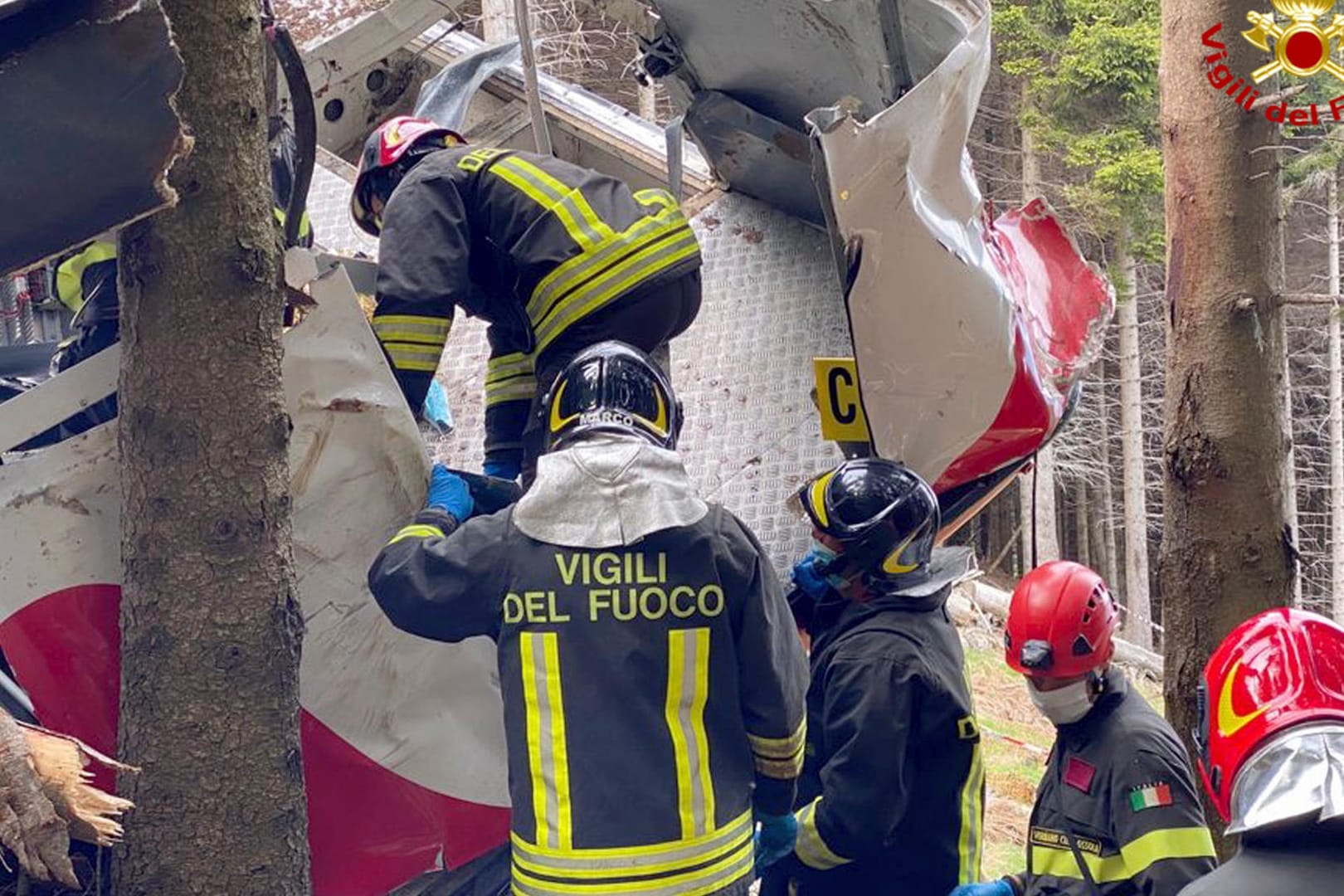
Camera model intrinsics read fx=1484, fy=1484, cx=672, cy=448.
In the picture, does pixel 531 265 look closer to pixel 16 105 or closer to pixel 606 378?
pixel 606 378

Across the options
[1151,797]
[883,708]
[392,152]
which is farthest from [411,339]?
[1151,797]

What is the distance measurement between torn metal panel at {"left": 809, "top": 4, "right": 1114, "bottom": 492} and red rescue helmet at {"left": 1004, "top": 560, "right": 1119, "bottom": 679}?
1.71 feet

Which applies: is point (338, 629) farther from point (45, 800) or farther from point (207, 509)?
point (45, 800)

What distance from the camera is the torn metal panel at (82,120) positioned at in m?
2.16

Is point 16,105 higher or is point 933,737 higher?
point 16,105

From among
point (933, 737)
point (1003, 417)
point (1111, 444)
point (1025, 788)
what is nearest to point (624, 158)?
point (1003, 417)

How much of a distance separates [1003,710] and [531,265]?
8.67m

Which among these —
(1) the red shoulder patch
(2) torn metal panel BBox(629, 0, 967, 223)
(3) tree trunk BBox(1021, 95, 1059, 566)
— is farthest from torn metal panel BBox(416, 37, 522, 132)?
(3) tree trunk BBox(1021, 95, 1059, 566)

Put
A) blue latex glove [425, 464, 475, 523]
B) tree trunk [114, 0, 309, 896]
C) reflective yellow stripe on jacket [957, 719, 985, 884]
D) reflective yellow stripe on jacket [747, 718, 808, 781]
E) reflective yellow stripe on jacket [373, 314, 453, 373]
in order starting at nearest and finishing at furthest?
tree trunk [114, 0, 309, 896]
reflective yellow stripe on jacket [747, 718, 808, 781]
blue latex glove [425, 464, 475, 523]
reflective yellow stripe on jacket [373, 314, 453, 373]
reflective yellow stripe on jacket [957, 719, 985, 884]

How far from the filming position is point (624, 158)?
6156 mm

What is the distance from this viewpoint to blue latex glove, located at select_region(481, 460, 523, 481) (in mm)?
3760

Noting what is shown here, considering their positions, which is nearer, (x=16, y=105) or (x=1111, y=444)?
(x=16, y=105)

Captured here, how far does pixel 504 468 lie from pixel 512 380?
234 mm

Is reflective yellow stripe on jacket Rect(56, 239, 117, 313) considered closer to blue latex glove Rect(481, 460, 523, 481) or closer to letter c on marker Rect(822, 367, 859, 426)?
blue latex glove Rect(481, 460, 523, 481)
